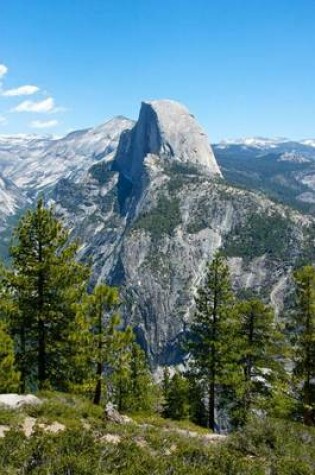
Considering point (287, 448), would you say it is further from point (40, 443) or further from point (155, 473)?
point (40, 443)

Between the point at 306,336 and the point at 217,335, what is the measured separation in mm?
5933

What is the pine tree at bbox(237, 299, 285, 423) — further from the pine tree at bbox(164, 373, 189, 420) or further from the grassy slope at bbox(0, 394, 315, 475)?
the grassy slope at bbox(0, 394, 315, 475)

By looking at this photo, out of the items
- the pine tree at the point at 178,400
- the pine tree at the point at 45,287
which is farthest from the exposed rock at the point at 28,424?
the pine tree at the point at 178,400

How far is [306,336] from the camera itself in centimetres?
3053

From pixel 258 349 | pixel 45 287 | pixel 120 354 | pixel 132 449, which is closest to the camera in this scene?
pixel 132 449

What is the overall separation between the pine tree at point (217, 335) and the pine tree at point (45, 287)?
1012 cm

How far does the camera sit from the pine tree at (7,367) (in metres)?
26.8

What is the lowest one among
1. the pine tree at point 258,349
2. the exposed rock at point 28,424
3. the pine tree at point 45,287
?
the pine tree at point 258,349

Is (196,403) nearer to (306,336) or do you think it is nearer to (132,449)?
(306,336)

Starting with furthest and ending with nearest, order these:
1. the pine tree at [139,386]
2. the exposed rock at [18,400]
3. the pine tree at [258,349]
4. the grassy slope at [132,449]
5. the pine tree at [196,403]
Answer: the pine tree at [139,386]
the pine tree at [196,403]
the pine tree at [258,349]
the exposed rock at [18,400]
the grassy slope at [132,449]

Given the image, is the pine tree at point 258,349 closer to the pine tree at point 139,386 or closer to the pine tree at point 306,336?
the pine tree at point 306,336

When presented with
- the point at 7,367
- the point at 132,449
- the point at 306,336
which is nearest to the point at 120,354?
the point at 7,367

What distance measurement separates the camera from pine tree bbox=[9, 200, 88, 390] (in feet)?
86.1

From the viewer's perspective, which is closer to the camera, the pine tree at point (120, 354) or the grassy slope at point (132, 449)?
the grassy slope at point (132, 449)
